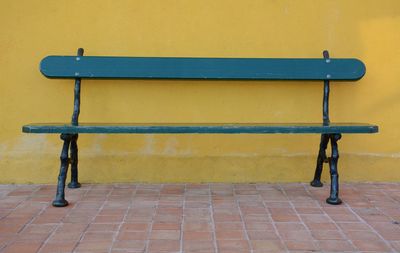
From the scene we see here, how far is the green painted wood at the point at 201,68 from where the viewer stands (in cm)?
356

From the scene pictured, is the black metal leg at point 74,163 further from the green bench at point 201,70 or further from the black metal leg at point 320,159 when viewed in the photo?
the black metal leg at point 320,159

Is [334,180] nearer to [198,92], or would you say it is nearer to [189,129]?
[189,129]

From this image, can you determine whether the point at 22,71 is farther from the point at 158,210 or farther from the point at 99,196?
the point at 158,210

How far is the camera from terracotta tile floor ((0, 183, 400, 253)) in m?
2.57

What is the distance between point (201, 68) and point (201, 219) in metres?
1.30

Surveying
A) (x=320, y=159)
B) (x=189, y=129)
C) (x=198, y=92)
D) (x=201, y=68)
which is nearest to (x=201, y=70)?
(x=201, y=68)

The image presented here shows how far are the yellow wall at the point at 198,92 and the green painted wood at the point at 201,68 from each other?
0.70 feet

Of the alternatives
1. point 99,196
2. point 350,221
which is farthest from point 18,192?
point 350,221

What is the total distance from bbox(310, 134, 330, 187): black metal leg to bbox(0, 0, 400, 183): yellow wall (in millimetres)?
142

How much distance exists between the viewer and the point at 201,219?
2.99 meters

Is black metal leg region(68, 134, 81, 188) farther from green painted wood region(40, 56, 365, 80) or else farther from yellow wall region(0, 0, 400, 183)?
green painted wood region(40, 56, 365, 80)

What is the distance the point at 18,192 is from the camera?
3.64m

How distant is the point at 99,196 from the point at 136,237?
3.14 feet

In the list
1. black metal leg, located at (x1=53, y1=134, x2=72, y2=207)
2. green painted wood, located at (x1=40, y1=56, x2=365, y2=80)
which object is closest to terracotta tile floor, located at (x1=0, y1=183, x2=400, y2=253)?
black metal leg, located at (x1=53, y1=134, x2=72, y2=207)
